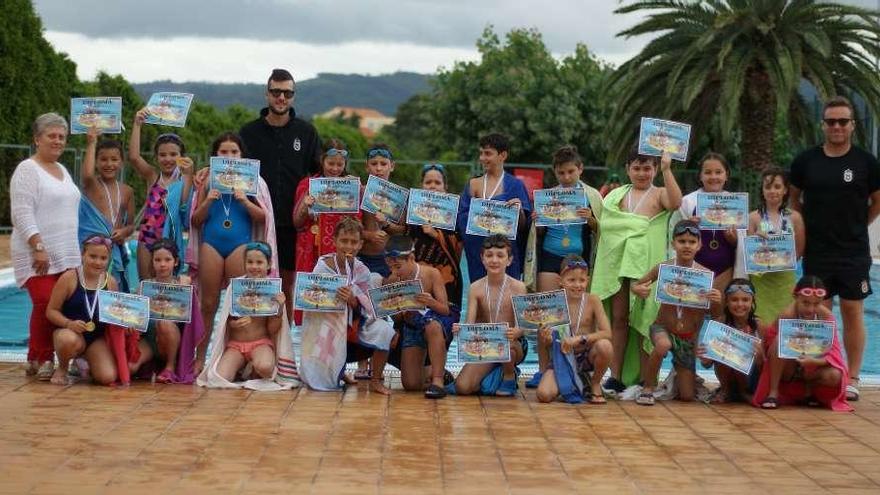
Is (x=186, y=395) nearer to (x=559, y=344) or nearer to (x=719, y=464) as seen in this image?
(x=559, y=344)

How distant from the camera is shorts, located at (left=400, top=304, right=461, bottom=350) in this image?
848 centimetres

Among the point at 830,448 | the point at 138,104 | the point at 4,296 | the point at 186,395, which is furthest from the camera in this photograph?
the point at 138,104

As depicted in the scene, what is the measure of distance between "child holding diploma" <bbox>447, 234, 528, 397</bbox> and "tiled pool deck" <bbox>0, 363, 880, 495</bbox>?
15 cm

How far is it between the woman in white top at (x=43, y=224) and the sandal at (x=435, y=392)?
2.50 meters

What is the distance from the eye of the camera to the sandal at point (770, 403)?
8.08 meters

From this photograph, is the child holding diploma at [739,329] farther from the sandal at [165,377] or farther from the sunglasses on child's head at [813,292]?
the sandal at [165,377]

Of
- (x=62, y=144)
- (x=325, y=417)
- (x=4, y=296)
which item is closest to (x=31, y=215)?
(x=62, y=144)

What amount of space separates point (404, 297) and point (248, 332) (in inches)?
45.4

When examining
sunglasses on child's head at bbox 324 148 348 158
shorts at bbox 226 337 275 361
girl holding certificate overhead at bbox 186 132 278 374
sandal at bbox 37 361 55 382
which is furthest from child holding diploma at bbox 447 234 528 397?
sandal at bbox 37 361 55 382

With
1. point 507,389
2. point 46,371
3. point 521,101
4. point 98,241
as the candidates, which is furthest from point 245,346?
point 521,101

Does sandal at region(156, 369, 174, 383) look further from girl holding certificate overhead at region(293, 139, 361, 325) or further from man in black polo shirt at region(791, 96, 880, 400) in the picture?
man in black polo shirt at region(791, 96, 880, 400)

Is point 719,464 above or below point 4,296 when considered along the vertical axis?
above

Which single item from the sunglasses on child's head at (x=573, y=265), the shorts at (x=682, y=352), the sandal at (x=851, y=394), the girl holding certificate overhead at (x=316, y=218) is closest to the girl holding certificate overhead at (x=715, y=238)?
the shorts at (x=682, y=352)

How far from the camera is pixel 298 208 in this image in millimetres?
8867
